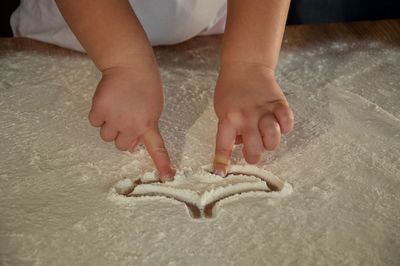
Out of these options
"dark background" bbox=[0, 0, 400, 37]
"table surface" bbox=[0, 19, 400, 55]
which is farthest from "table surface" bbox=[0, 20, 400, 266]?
"dark background" bbox=[0, 0, 400, 37]

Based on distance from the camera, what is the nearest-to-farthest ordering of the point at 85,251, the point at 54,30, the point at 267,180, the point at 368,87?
the point at 85,251
the point at 267,180
the point at 368,87
the point at 54,30

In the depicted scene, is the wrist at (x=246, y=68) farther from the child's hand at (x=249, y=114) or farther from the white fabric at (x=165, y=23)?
the white fabric at (x=165, y=23)

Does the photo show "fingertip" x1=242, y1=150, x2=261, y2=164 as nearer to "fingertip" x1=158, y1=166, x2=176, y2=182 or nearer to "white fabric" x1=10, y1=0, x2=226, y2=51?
"fingertip" x1=158, y1=166, x2=176, y2=182

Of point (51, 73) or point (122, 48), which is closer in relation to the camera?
point (122, 48)

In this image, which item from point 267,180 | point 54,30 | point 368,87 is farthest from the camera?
point 54,30

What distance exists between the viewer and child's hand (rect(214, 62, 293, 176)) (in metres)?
0.61

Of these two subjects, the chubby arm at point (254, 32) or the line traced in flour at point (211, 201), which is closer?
the line traced in flour at point (211, 201)

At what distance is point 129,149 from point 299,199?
19cm

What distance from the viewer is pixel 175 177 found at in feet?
2.02

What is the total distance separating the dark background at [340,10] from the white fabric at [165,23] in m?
0.29

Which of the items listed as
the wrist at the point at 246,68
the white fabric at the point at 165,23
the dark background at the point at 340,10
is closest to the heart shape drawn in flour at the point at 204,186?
the wrist at the point at 246,68

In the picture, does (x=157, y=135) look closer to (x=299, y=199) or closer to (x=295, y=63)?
(x=299, y=199)

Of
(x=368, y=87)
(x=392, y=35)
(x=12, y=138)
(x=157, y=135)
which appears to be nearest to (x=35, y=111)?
(x=12, y=138)

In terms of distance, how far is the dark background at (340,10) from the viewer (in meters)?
1.15
